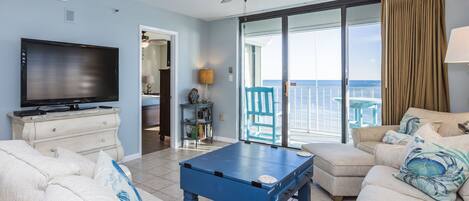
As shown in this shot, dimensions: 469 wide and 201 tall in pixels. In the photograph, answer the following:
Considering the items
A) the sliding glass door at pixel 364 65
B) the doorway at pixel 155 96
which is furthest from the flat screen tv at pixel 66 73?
the sliding glass door at pixel 364 65

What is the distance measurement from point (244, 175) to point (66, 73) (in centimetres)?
255

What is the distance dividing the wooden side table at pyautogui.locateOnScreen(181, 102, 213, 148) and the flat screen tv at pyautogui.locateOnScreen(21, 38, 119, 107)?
59.4 inches

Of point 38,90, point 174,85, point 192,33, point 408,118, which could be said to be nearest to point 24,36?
point 38,90

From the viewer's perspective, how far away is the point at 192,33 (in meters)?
5.14

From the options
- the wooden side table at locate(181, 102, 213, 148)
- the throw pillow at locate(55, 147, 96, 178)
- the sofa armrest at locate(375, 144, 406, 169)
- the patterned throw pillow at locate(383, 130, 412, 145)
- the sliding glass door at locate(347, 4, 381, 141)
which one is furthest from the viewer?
the wooden side table at locate(181, 102, 213, 148)

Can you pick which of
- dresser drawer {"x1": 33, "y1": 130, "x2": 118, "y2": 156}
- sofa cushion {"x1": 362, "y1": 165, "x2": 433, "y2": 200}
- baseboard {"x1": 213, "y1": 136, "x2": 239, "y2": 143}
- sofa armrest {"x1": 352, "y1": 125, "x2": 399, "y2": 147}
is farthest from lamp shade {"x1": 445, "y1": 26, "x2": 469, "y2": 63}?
dresser drawer {"x1": 33, "y1": 130, "x2": 118, "y2": 156}

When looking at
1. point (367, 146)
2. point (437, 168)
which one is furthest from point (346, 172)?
point (437, 168)

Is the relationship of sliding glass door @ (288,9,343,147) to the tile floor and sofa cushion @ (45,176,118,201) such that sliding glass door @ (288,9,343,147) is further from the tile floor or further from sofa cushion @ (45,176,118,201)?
sofa cushion @ (45,176,118,201)

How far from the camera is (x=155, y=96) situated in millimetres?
7094

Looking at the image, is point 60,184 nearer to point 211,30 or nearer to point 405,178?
point 405,178

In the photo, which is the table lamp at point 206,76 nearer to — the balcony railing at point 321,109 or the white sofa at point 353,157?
the balcony railing at point 321,109

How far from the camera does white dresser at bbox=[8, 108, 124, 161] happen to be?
9.02 feet

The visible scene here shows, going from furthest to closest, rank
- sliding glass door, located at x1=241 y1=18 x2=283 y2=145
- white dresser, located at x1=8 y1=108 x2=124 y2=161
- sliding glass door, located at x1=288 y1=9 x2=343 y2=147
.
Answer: sliding glass door, located at x1=241 y1=18 x2=283 y2=145 < sliding glass door, located at x1=288 y1=9 x2=343 y2=147 < white dresser, located at x1=8 y1=108 x2=124 y2=161

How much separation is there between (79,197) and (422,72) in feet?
12.3
